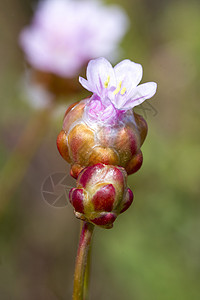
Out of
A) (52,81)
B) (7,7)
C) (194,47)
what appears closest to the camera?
(52,81)

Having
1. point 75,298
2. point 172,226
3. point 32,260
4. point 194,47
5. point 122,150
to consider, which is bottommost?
point 32,260

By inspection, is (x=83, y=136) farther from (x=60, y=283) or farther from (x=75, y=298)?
(x=60, y=283)

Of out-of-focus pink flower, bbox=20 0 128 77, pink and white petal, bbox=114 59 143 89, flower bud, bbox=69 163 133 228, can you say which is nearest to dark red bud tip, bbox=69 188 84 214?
flower bud, bbox=69 163 133 228

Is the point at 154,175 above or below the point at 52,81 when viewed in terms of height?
below

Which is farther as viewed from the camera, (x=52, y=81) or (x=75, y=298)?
(x=52, y=81)

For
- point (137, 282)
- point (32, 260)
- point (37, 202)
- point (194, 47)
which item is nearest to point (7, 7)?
point (194, 47)

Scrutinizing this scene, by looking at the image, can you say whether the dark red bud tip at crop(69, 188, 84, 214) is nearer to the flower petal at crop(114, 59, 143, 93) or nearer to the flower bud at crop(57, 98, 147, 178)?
the flower bud at crop(57, 98, 147, 178)

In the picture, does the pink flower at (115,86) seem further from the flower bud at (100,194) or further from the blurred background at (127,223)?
the blurred background at (127,223)

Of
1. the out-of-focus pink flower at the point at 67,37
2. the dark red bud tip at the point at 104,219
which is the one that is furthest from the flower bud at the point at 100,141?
the out-of-focus pink flower at the point at 67,37
